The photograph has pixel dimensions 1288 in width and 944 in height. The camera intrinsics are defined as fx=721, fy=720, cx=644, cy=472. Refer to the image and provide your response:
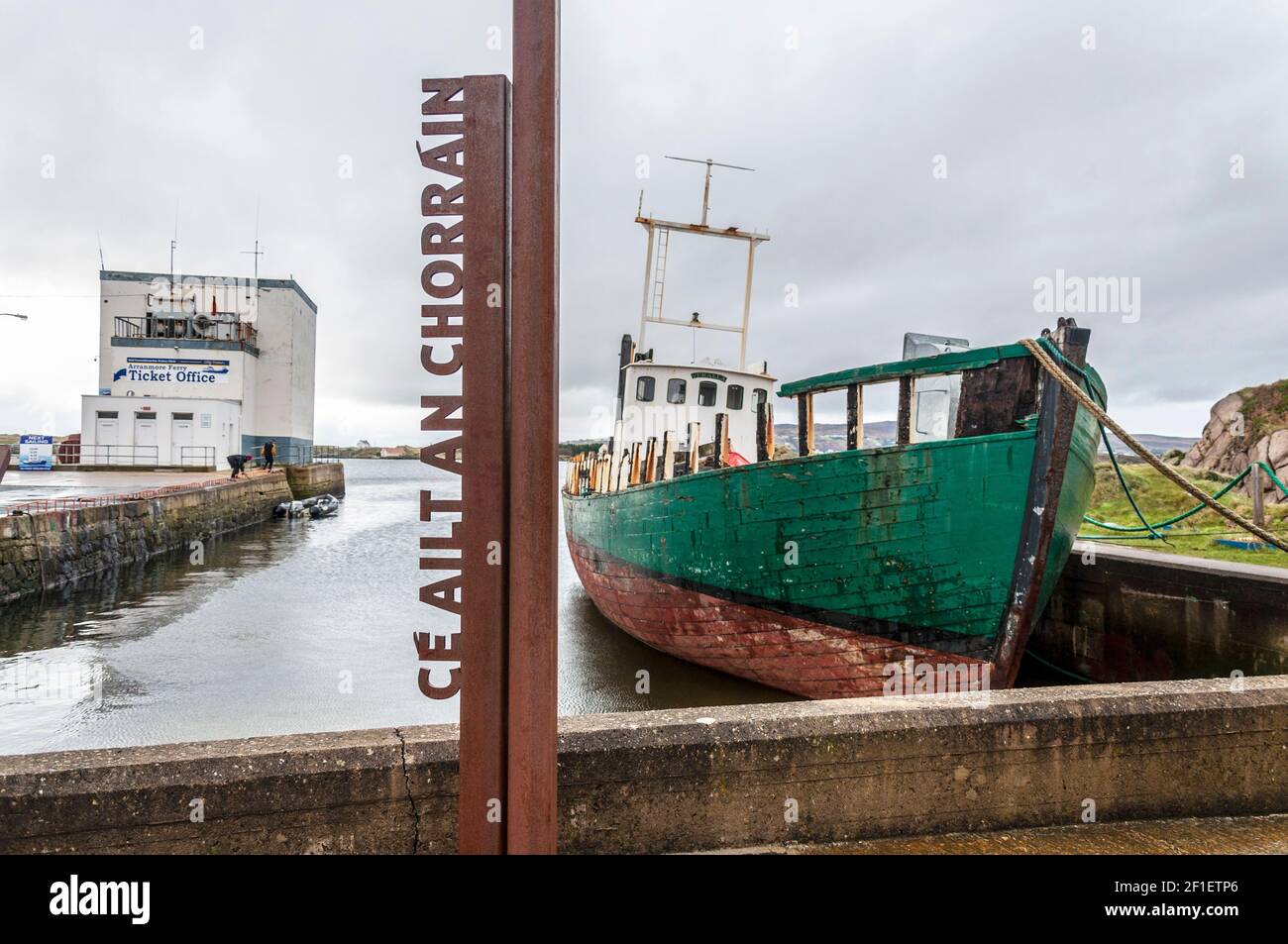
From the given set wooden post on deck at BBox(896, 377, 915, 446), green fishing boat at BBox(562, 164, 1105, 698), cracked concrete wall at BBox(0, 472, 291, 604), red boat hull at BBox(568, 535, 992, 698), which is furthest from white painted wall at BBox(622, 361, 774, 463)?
cracked concrete wall at BBox(0, 472, 291, 604)

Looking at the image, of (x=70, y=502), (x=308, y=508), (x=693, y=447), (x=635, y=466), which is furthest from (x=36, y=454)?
(x=693, y=447)

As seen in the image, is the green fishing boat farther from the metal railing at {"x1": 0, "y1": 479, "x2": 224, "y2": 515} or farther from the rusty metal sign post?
the metal railing at {"x1": 0, "y1": 479, "x2": 224, "y2": 515}

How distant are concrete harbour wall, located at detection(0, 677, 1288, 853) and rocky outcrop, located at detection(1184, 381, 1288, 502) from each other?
22.5 m

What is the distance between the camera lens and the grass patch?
9578 mm

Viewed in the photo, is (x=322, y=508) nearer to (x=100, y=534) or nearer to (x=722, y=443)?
(x=100, y=534)

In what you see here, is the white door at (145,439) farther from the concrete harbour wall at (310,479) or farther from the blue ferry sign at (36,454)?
the concrete harbour wall at (310,479)

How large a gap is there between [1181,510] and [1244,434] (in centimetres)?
1336

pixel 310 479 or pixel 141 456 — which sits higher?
pixel 141 456

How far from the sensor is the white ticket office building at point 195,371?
3184 centimetres

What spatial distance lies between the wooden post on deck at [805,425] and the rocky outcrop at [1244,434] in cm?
2041

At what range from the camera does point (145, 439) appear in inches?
1252

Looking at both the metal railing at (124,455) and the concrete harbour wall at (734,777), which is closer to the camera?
the concrete harbour wall at (734,777)

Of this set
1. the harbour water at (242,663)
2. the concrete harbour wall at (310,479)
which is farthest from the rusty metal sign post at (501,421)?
the concrete harbour wall at (310,479)
